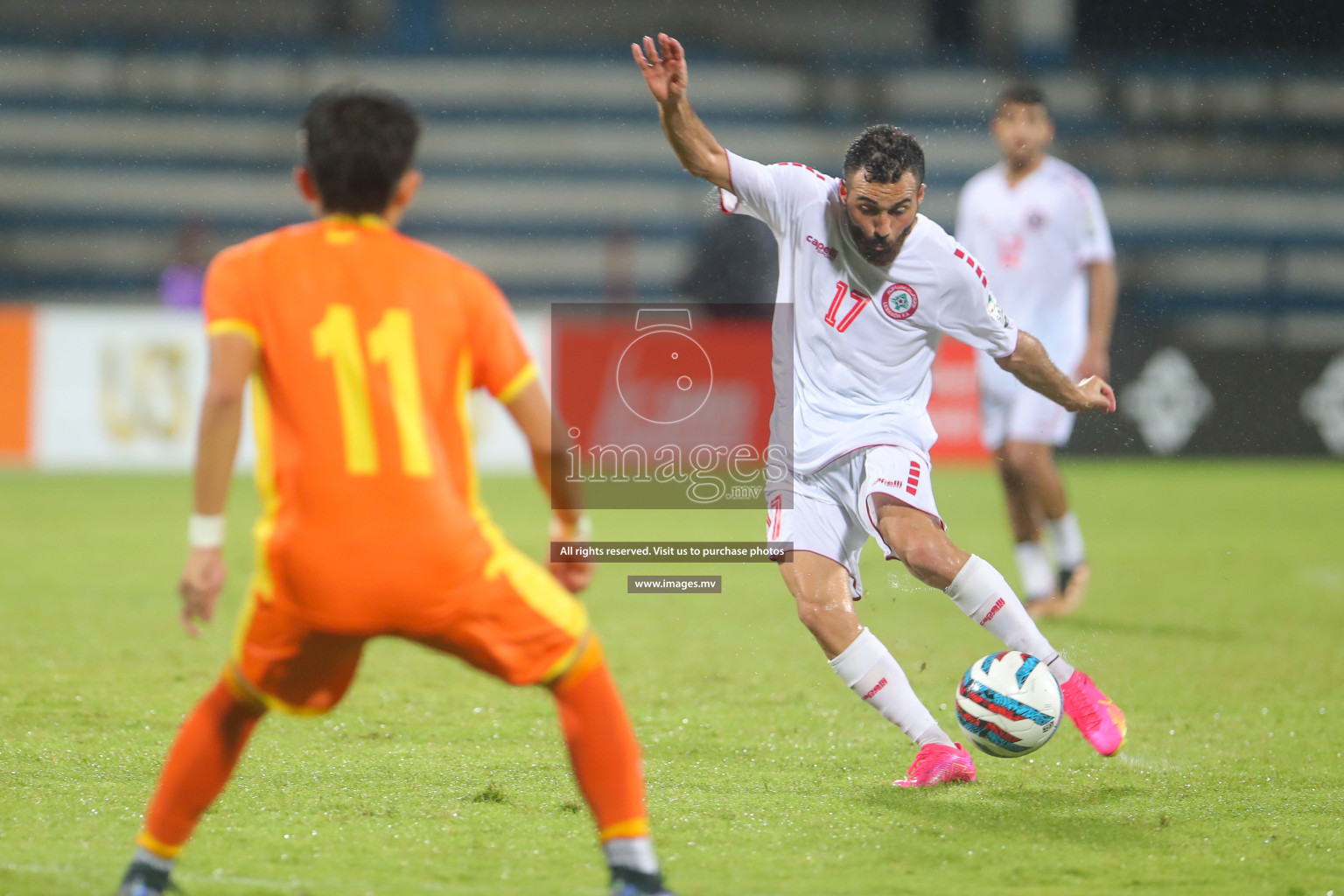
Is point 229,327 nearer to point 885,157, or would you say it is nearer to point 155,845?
point 155,845

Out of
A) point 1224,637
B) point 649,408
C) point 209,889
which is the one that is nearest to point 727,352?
point 649,408

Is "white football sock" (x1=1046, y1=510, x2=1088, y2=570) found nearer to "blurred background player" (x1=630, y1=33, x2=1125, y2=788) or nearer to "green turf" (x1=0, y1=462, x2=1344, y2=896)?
"green turf" (x1=0, y1=462, x2=1344, y2=896)

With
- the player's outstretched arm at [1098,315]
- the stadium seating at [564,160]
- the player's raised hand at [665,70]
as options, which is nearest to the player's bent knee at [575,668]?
the player's raised hand at [665,70]

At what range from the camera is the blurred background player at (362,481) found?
9.31ft

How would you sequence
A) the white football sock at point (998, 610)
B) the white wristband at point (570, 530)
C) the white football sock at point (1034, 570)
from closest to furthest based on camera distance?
the white wristband at point (570, 530) < the white football sock at point (998, 610) < the white football sock at point (1034, 570)

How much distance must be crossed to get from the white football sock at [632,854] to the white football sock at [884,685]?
1506 millimetres

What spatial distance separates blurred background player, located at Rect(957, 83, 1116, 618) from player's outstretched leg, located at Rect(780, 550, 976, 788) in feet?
10.0

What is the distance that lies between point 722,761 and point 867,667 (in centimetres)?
58

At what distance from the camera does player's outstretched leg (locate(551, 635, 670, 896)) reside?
9.75 ft

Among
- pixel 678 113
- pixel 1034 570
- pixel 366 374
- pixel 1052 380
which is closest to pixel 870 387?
pixel 1052 380

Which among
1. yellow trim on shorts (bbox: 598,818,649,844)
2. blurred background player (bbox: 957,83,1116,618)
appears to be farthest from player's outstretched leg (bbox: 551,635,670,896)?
blurred background player (bbox: 957,83,1116,618)

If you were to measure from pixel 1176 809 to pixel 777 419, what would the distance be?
5.41 ft

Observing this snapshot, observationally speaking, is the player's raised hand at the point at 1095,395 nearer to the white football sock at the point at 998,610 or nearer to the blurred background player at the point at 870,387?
the blurred background player at the point at 870,387

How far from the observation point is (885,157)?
423cm
